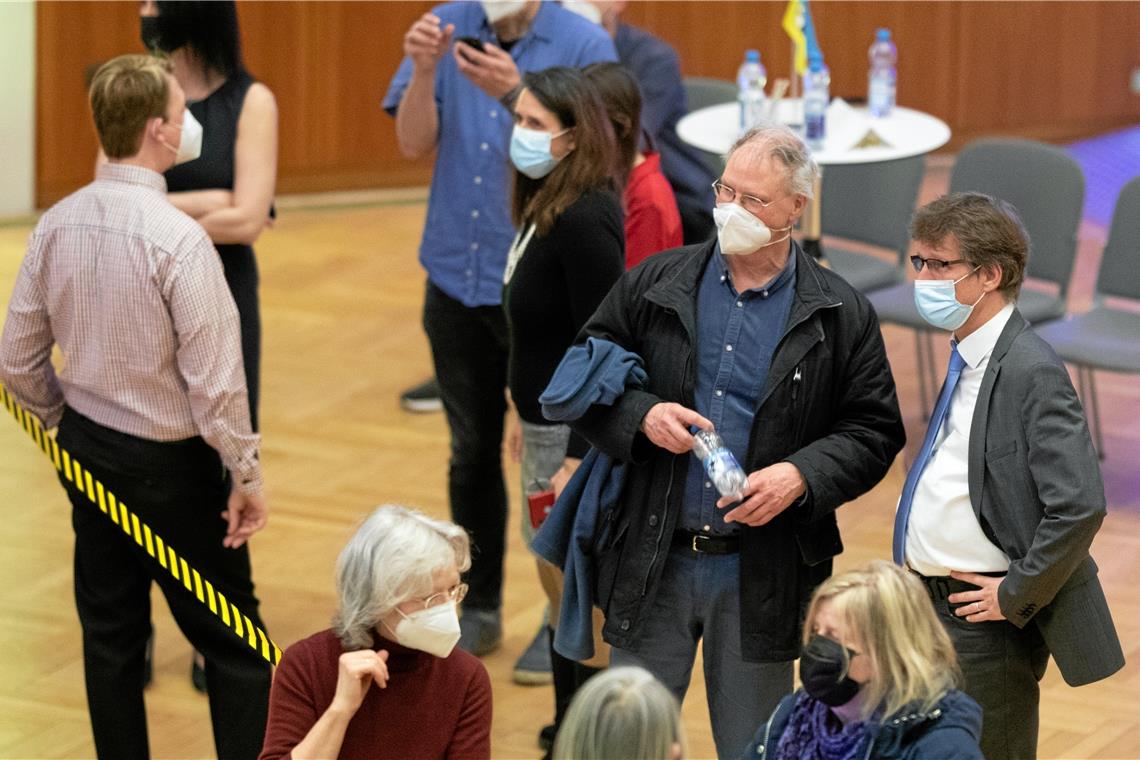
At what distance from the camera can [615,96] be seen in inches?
155

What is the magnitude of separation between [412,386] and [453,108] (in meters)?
2.42

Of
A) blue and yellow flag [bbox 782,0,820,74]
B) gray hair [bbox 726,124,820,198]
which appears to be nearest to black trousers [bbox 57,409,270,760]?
gray hair [bbox 726,124,820,198]

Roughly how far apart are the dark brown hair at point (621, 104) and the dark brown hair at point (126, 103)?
939mm

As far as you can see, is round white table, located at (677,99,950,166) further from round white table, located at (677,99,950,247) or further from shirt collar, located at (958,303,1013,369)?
shirt collar, located at (958,303,1013,369)

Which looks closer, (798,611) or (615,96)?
(798,611)

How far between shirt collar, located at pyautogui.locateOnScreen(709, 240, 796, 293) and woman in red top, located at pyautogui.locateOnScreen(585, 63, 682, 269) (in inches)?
27.2

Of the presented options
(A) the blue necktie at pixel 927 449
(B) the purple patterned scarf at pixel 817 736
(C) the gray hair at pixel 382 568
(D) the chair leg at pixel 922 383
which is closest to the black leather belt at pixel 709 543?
(A) the blue necktie at pixel 927 449

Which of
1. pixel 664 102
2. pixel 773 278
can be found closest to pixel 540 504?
pixel 773 278

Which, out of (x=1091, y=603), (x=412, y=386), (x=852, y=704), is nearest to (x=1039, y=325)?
(x=412, y=386)

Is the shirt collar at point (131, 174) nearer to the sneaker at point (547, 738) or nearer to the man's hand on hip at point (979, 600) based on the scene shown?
the sneaker at point (547, 738)

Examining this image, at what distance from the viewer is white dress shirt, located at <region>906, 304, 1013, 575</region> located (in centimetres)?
314

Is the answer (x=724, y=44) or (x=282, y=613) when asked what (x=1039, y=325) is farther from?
(x=724, y=44)

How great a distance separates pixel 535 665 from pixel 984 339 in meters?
1.92

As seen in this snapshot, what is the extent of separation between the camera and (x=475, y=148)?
4.81 metres
